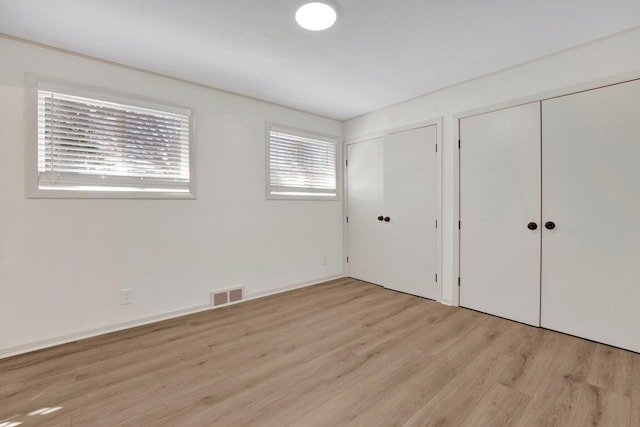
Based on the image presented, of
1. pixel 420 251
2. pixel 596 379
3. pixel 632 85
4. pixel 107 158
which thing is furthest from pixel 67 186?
pixel 632 85

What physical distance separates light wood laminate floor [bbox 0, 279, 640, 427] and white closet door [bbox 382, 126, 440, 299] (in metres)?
0.79

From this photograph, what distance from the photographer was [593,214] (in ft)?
7.88

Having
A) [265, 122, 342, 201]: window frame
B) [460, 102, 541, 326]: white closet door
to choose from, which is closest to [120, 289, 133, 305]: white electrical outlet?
[265, 122, 342, 201]: window frame

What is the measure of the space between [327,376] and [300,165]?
2812 mm

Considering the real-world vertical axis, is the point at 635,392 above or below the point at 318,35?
below

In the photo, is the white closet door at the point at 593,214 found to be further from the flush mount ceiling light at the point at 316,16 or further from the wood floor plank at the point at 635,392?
the flush mount ceiling light at the point at 316,16

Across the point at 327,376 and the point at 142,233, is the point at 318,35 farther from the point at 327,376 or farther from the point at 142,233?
the point at 327,376

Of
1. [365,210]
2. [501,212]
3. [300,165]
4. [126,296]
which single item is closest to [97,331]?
[126,296]

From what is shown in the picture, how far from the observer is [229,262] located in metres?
3.38

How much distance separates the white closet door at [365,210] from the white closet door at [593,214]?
1.91 meters

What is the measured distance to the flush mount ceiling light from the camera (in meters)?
1.93

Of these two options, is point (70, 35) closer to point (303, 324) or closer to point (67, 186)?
point (67, 186)

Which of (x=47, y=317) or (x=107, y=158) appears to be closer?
(x=47, y=317)

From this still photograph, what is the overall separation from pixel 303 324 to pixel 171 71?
9.23 feet
